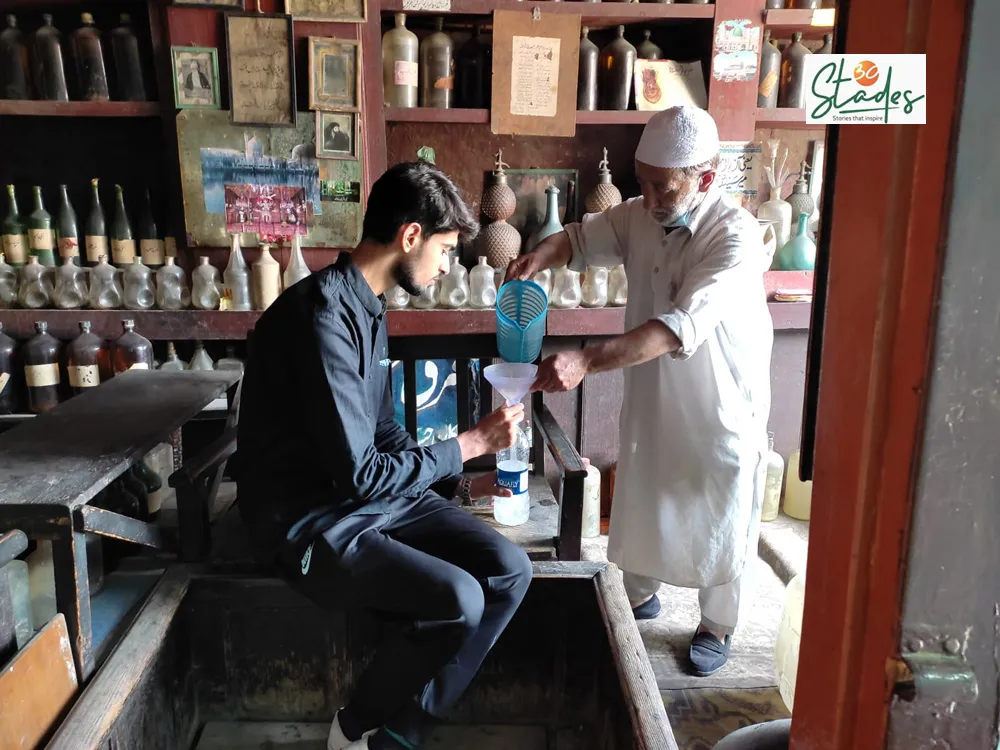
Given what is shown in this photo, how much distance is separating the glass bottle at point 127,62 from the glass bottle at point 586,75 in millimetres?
1776

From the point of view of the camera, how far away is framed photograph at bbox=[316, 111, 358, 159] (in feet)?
9.75

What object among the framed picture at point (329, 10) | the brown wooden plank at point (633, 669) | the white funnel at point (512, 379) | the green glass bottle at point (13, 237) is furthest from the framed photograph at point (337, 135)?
the brown wooden plank at point (633, 669)

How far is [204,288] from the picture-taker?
9.98 feet

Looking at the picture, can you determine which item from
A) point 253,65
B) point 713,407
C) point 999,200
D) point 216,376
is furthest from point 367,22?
point 999,200

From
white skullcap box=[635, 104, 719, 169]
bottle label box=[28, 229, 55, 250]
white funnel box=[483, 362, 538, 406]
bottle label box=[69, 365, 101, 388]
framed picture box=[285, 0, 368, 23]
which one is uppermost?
framed picture box=[285, 0, 368, 23]

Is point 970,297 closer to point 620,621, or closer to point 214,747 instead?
point 620,621

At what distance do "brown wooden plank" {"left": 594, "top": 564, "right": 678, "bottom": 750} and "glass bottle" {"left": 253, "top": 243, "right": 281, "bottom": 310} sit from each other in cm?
185

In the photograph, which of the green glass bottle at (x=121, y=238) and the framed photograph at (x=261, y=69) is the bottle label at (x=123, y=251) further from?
the framed photograph at (x=261, y=69)

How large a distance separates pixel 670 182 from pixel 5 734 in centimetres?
186

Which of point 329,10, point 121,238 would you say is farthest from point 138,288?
point 329,10

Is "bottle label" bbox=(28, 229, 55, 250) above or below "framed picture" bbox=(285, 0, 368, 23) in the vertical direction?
below

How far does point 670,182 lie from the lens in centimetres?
198

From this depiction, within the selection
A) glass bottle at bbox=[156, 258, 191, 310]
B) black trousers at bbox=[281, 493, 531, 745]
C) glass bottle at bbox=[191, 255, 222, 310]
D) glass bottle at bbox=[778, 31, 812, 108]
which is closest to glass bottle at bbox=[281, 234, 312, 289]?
glass bottle at bbox=[191, 255, 222, 310]

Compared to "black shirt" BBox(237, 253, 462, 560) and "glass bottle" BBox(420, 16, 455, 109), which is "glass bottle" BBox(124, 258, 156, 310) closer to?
"glass bottle" BBox(420, 16, 455, 109)
